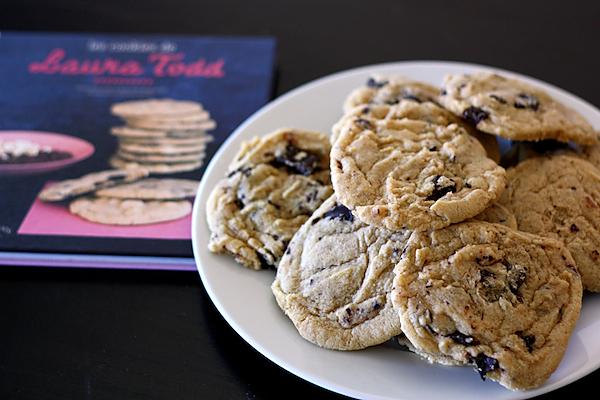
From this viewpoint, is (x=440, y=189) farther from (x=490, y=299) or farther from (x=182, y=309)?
(x=182, y=309)

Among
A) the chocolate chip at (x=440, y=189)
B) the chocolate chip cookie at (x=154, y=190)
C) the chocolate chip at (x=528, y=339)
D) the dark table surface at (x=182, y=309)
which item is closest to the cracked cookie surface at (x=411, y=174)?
the chocolate chip at (x=440, y=189)

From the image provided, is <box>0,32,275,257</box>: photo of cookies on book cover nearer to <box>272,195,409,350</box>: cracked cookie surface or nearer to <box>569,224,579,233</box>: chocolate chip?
<box>272,195,409,350</box>: cracked cookie surface

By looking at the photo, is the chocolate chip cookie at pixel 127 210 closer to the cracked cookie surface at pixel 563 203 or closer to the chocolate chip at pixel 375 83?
the chocolate chip at pixel 375 83

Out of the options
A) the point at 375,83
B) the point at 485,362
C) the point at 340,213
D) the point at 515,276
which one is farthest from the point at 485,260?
the point at 375,83

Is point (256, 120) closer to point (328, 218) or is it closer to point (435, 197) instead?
point (328, 218)

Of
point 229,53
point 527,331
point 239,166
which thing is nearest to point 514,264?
point 527,331

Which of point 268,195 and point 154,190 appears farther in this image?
point 154,190
